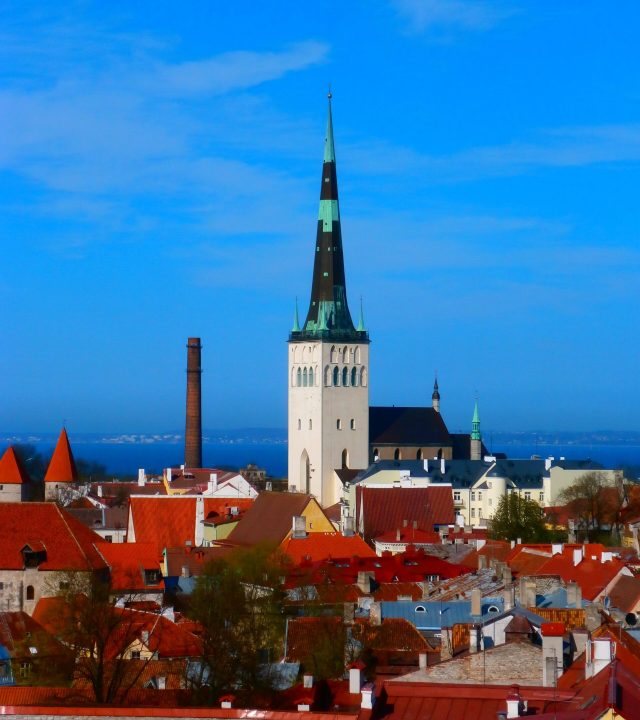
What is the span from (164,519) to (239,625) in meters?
40.5

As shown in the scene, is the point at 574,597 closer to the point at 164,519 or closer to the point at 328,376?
the point at 164,519

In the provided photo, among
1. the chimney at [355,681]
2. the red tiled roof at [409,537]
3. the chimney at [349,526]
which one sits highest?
the chimney at [349,526]

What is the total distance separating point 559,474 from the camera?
334ft

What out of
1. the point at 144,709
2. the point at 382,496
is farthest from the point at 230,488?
the point at 144,709

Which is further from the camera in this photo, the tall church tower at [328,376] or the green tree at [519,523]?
the tall church tower at [328,376]

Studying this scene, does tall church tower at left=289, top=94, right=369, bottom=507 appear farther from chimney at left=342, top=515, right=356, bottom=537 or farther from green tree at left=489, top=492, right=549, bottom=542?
green tree at left=489, top=492, right=549, bottom=542

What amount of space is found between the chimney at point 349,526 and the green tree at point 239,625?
2109cm

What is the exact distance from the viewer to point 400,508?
8719 centimetres

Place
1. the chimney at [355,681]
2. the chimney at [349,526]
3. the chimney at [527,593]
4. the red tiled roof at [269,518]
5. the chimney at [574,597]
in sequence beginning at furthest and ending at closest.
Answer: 1. the red tiled roof at [269,518]
2. the chimney at [349,526]
3. the chimney at [527,593]
4. the chimney at [574,597]
5. the chimney at [355,681]

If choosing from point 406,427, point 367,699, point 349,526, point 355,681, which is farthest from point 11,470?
point 367,699

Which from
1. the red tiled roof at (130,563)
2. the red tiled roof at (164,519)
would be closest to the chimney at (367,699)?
the red tiled roof at (130,563)

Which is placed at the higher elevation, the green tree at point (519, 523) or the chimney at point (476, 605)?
the green tree at point (519, 523)

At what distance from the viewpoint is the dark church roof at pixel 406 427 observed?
11288cm

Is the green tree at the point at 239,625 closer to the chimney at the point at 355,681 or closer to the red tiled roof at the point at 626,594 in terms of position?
the chimney at the point at 355,681
